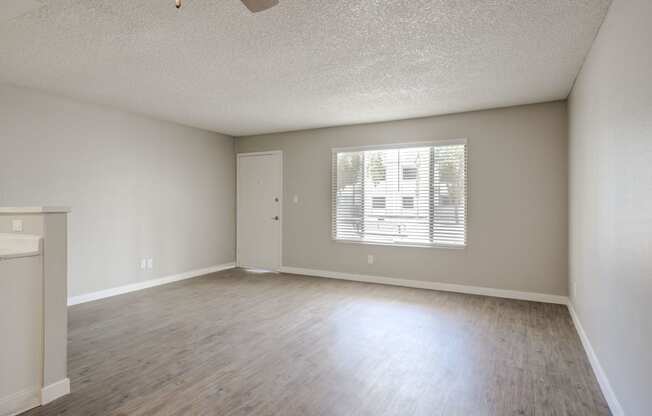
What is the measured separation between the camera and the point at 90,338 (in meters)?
3.26

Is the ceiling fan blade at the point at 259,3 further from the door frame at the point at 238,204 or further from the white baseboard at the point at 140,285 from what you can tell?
the door frame at the point at 238,204

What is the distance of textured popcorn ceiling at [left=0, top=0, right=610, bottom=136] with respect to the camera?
2.38m

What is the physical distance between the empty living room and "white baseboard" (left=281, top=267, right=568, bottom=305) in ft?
0.10

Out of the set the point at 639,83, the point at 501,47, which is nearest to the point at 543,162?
the point at 501,47

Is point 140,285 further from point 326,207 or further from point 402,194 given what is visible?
point 402,194

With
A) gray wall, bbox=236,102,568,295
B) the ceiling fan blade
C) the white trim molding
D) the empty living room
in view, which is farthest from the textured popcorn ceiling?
the white trim molding

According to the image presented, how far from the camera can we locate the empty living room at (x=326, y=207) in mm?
2197

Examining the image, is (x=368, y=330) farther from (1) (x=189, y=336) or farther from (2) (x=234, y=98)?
(2) (x=234, y=98)

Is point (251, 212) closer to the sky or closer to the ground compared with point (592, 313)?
closer to the sky

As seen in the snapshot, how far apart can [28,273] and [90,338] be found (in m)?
1.36

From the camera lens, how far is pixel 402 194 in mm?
5320

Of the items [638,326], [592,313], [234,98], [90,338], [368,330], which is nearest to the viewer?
[638,326]

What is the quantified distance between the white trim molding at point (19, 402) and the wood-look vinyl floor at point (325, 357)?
0.20 ft

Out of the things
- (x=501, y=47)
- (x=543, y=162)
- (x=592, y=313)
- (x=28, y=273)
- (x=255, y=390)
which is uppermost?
(x=501, y=47)
